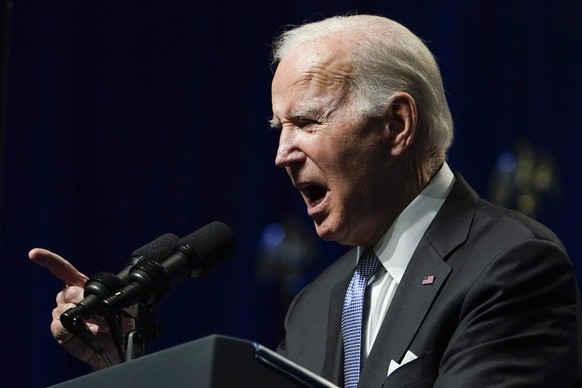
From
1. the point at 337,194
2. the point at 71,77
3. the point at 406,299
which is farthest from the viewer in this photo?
the point at 71,77

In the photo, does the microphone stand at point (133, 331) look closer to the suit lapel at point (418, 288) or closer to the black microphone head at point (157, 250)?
the black microphone head at point (157, 250)

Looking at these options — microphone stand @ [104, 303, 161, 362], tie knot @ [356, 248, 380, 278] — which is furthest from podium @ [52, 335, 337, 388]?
tie knot @ [356, 248, 380, 278]

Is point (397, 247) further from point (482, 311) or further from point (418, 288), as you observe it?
point (482, 311)

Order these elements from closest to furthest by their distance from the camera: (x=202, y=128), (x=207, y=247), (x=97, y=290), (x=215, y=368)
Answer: (x=215, y=368) < (x=97, y=290) < (x=207, y=247) < (x=202, y=128)

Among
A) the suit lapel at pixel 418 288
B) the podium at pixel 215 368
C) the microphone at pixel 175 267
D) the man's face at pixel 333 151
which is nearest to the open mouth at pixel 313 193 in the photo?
the man's face at pixel 333 151

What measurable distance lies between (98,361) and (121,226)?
1.63 m

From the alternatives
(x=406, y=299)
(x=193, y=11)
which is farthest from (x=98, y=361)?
(x=193, y=11)

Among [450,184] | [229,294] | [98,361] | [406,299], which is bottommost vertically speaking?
[229,294]

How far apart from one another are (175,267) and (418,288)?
473 mm

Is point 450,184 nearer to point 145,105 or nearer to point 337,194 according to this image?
point 337,194

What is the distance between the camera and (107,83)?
3709mm

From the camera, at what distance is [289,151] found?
90.6 inches

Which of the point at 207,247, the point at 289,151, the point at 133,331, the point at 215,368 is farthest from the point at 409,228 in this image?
the point at 215,368

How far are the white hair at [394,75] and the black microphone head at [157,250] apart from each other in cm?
60
